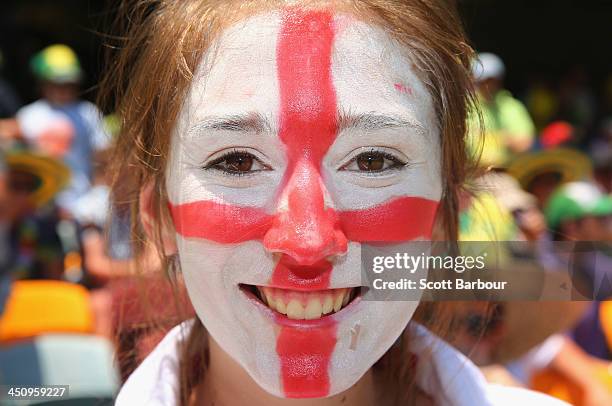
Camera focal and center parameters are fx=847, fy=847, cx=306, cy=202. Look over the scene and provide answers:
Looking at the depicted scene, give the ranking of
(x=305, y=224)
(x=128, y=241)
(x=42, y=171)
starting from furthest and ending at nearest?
(x=42, y=171) < (x=128, y=241) < (x=305, y=224)

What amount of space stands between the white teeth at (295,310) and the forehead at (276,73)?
0.27 m

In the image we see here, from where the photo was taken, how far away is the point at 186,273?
4.35ft

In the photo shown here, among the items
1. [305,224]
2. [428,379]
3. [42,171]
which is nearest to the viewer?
[305,224]

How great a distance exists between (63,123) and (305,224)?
3.95 metres

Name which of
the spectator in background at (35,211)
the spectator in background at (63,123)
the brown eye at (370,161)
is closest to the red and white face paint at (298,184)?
the brown eye at (370,161)

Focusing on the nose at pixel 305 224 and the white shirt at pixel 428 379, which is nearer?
the nose at pixel 305 224

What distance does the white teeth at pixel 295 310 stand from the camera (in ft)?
4.11

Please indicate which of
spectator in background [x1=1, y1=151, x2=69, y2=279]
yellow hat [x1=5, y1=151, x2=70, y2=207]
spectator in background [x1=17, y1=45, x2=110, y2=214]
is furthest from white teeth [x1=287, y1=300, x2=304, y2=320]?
spectator in background [x1=17, y1=45, x2=110, y2=214]

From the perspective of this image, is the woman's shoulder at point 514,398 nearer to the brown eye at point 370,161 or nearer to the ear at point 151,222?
the brown eye at point 370,161

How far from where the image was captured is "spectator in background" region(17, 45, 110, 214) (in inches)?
184

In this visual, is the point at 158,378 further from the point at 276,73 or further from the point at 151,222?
the point at 276,73

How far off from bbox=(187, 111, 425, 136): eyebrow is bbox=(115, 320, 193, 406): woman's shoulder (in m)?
0.46

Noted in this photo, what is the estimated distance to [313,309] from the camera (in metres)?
1.25

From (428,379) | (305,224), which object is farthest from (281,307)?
(428,379)
